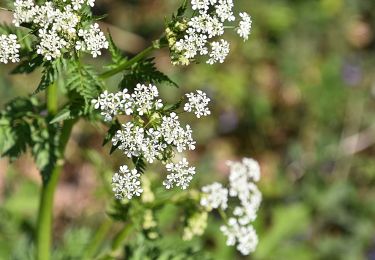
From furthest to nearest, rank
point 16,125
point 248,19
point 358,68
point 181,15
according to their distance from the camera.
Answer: point 358,68
point 16,125
point 248,19
point 181,15

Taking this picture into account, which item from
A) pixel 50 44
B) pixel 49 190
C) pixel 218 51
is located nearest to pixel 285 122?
pixel 49 190

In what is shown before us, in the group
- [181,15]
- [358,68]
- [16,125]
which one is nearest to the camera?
[181,15]

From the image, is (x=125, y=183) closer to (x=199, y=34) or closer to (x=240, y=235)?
(x=199, y=34)

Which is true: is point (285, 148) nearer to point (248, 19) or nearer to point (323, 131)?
point (323, 131)

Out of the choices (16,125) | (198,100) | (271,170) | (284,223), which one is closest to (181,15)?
(198,100)

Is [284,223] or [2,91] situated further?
[2,91]

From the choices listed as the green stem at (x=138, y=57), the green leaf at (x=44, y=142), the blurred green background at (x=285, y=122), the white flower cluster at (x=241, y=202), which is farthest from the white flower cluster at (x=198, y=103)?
the blurred green background at (x=285, y=122)

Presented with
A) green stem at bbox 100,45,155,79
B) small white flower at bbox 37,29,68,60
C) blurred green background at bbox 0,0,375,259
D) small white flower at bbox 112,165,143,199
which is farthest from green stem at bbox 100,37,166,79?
blurred green background at bbox 0,0,375,259

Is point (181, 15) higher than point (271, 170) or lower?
higher
